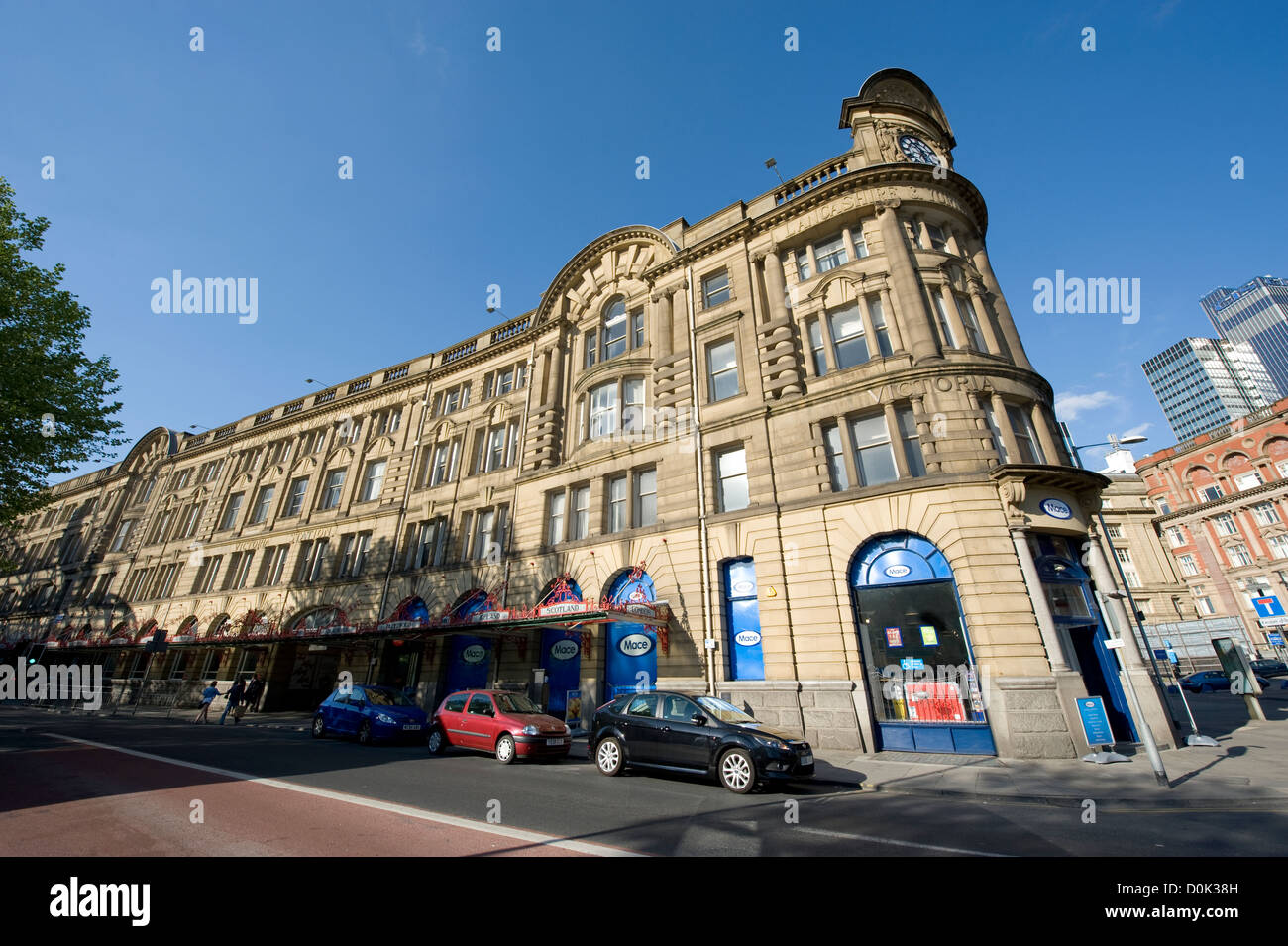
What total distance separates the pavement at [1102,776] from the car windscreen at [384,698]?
13161mm

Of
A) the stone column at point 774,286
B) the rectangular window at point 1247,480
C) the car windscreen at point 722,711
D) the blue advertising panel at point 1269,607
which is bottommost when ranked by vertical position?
the car windscreen at point 722,711

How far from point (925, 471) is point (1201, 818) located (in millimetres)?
9312

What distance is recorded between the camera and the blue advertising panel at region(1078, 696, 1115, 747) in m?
11.6

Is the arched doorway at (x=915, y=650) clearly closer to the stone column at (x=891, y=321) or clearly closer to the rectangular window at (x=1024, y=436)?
the rectangular window at (x=1024, y=436)

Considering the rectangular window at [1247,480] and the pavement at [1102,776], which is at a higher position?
the rectangular window at [1247,480]

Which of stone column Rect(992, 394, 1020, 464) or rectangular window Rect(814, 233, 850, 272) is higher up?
rectangular window Rect(814, 233, 850, 272)

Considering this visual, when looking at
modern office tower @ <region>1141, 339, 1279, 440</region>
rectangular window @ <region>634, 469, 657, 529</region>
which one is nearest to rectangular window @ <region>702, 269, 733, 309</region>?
rectangular window @ <region>634, 469, 657, 529</region>

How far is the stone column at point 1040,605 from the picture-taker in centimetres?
1247

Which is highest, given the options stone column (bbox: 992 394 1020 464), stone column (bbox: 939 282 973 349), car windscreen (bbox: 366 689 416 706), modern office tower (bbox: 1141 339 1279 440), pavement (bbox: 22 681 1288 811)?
modern office tower (bbox: 1141 339 1279 440)

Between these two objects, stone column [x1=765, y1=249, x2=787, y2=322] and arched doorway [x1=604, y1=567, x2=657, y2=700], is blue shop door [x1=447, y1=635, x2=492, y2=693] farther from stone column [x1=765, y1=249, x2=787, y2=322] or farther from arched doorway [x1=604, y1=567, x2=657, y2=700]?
stone column [x1=765, y1=249, x2=787, y2=322]

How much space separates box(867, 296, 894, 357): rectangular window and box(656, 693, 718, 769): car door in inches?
515

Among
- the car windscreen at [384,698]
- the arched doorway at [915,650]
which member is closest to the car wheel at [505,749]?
the car windscreen at [384,698]

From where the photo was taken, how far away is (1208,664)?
127 feet

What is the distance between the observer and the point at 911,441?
1584 centimetres
